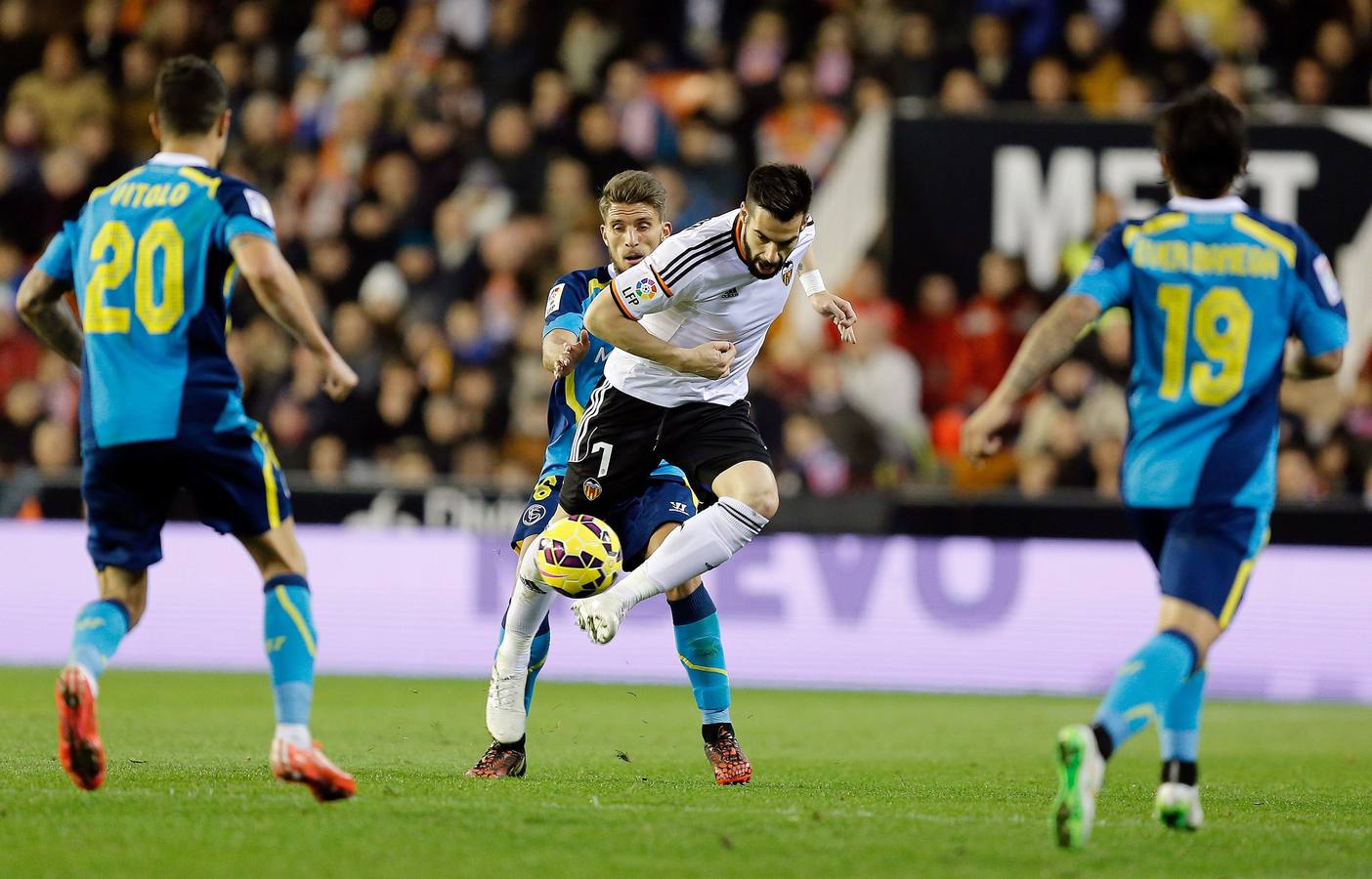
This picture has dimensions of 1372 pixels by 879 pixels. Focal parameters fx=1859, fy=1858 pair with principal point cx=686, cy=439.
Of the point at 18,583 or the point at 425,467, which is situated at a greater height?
the point at 425,467

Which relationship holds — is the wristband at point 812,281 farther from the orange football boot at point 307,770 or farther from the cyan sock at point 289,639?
the orange football boot at point 307,770

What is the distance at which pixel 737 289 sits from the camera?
7203 millimetres

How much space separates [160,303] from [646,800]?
231 cm

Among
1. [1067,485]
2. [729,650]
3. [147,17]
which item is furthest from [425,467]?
[147,17]

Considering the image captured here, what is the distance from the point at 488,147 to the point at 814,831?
39.8 feet

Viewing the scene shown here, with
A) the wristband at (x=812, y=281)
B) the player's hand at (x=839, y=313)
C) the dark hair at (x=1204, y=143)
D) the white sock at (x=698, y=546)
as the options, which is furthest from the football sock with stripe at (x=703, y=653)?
the dark hair at (x=1204, y=143)

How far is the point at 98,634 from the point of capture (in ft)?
18.9

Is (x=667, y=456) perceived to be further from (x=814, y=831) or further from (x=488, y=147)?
(x=488, y=147)

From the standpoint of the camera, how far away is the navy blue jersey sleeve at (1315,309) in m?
5.58

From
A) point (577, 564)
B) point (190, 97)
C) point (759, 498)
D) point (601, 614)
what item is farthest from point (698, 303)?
point (190, 97)

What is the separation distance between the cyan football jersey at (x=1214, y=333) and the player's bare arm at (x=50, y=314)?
322cm

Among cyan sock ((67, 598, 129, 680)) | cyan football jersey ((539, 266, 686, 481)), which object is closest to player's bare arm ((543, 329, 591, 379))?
cyan football jersey ((539, 266, 686, 481))

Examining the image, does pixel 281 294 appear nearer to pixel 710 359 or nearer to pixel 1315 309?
pixel 710 359

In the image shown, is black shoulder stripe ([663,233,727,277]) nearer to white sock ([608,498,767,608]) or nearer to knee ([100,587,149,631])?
white sock ([608,498,767,608])
